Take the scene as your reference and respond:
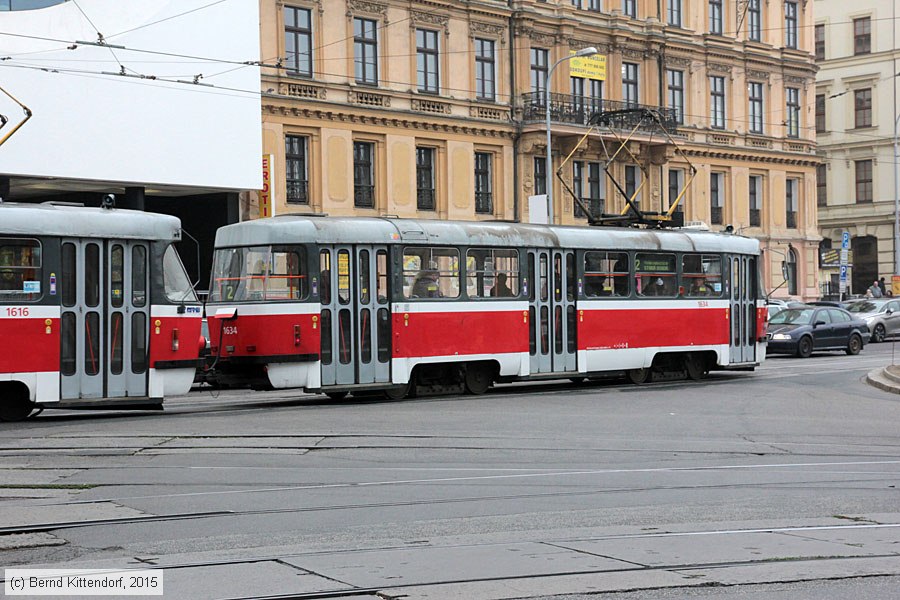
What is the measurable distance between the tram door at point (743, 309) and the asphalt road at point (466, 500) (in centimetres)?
813

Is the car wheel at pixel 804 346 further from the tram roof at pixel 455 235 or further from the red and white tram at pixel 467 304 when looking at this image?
the tram roof at pixel 455 235

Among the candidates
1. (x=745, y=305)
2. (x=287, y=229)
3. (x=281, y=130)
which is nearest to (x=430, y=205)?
(x=281, y=130)

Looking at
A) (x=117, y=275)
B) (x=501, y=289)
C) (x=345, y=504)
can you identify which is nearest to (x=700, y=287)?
(x=501, y=289)

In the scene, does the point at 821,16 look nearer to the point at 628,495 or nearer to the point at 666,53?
the point at 666,53

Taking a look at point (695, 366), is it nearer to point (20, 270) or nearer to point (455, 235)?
point (455, 235)

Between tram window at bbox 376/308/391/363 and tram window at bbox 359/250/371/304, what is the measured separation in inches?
13.7

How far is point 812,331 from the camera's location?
1474 inches

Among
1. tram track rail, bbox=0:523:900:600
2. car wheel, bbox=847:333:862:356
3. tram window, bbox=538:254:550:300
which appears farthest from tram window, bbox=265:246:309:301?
car wheel, bbox=847:333:862:356

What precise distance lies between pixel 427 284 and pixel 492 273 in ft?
5.46

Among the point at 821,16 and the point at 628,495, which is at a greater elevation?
the point at 821,16

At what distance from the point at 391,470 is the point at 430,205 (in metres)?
32.8

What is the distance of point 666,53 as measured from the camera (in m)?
53.6

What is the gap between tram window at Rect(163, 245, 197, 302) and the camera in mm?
19141

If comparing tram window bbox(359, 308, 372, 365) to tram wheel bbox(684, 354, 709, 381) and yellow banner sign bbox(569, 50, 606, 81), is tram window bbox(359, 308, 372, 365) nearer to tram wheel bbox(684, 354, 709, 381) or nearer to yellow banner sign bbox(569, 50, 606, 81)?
tram wheel bbox(684, 354, 709, 381)
